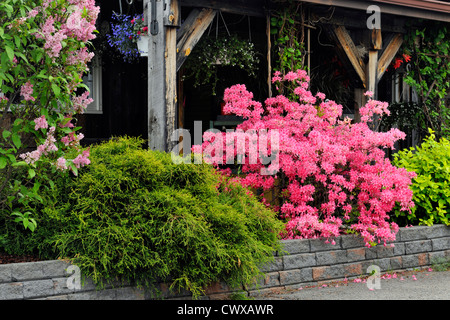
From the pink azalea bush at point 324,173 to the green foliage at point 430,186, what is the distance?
403 millimetres

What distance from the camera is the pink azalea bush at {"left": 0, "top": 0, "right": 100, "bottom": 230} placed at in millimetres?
4680

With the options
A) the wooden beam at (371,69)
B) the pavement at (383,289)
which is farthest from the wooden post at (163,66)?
the wooden beam at (371,69)

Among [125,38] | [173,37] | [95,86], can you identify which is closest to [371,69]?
[173,37]

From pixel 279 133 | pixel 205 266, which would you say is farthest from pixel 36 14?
pixel 279 133

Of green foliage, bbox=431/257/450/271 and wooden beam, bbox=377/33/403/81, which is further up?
wooden beam, bbox=377/33/403/81

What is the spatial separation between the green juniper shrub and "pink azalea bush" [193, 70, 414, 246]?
1151 mm

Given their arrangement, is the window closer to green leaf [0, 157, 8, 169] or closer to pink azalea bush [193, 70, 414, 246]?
pink azalea bush [193, 70, 414, 246]

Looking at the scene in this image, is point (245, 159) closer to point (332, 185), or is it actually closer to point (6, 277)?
point (332, 185)

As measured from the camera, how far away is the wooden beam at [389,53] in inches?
345

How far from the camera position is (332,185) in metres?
6.67

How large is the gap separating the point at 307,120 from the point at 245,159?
0.84 meters

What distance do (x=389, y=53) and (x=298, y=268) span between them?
4109 mm

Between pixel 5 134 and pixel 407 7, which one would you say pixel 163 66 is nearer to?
pixel 5 134

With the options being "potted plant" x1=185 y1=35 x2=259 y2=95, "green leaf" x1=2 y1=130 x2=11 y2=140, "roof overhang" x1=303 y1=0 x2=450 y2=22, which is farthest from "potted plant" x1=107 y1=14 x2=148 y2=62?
"green leaf" x1=2 y1=130 x2=11 y2=140
